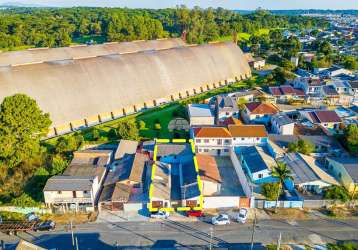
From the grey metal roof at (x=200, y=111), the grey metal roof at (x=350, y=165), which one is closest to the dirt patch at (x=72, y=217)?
the grey metal roof at (x=200, y=111)

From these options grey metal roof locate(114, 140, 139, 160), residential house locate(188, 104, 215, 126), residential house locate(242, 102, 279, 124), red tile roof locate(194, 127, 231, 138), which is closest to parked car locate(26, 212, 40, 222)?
grey metal roof locate(114, 140, 139, 160)

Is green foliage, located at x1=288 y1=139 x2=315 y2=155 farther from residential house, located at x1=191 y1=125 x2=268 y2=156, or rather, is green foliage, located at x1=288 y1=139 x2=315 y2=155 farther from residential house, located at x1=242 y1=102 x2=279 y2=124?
residential house, located at x1=242 y1=102 x2=279 y2=124

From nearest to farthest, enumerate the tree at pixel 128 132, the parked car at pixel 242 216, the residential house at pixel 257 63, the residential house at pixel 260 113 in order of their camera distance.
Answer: the parked car at pixel 242 216 → the tree at pixel 128 132 → the residential house at pixel 260 113 → the residential house at pixel 257 63

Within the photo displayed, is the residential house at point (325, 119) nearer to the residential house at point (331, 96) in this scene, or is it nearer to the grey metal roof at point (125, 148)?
the residential house at point (331, 96)

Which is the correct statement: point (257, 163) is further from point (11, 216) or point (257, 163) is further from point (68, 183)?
point (11, 216)

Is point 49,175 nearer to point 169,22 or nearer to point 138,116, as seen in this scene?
point 138,116

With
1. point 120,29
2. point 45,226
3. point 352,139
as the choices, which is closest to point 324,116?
point 352,139
